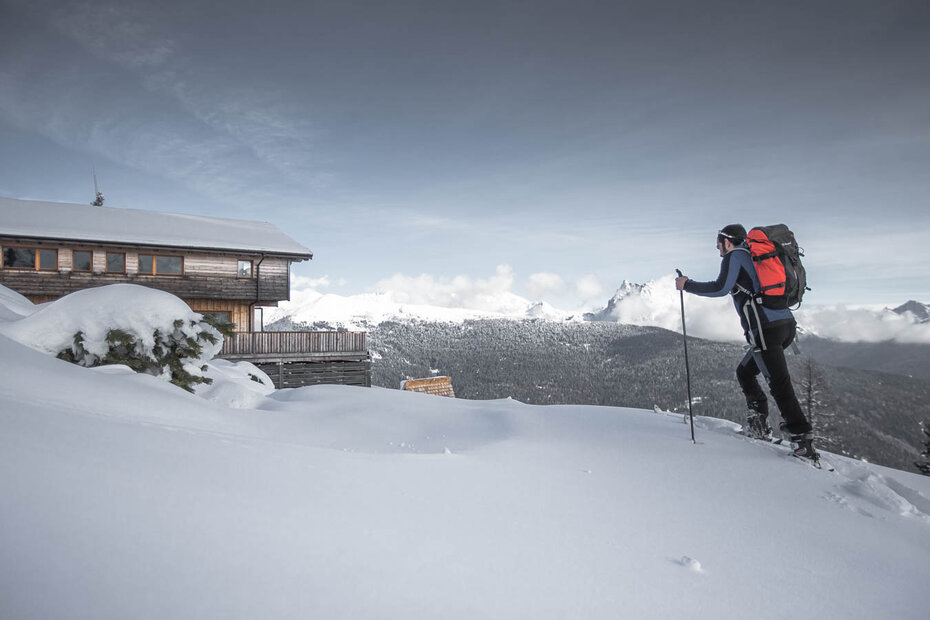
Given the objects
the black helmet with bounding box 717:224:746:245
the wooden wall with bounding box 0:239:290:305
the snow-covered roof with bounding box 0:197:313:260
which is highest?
the snow-covered roof with bounding box 0:197:313:260

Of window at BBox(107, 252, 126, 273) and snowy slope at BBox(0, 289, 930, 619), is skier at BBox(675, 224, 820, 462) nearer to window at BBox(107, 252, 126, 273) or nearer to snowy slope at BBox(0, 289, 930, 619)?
snowy slope at BBox(0, 289, 930, 619)

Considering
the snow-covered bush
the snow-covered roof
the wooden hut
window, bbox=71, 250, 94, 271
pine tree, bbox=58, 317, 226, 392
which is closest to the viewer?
the snow-covered bush

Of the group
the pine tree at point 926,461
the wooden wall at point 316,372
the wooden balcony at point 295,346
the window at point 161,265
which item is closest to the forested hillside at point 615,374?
the pine tree at point 926,461

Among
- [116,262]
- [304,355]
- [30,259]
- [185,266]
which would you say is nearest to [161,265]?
[185,266]

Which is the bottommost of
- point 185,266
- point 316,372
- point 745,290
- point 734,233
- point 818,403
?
point 818,403

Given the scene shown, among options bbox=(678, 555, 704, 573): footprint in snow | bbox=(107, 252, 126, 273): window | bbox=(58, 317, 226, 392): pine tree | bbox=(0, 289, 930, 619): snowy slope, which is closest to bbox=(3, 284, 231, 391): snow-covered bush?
bbox=(58, 317, 226, 392): pine tree

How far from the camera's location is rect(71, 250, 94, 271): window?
62.0 ft

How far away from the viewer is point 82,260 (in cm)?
1900

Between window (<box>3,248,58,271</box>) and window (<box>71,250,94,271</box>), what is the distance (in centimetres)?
→ 60

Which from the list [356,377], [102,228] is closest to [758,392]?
[356,377]

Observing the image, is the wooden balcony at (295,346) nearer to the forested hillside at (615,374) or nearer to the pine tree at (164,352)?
the pine tree at (164,352)

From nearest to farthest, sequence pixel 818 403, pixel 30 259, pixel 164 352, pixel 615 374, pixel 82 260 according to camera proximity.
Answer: pixel 164 352
pixel 30 259
pixel 82 260
pixel 818 403
pixel 615 374

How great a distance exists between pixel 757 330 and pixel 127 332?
26.7 ft

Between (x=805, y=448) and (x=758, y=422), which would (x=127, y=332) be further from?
(x=805, y=448)
